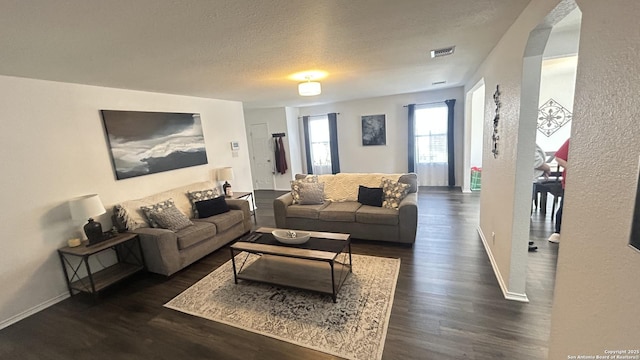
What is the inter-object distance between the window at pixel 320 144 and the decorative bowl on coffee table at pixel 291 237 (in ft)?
16.3

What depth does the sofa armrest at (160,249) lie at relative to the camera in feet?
9.96

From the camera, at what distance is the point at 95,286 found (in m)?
2.80

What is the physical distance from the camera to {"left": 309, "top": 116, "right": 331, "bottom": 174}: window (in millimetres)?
7742

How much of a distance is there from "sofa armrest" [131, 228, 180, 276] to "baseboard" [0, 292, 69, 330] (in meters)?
0.86

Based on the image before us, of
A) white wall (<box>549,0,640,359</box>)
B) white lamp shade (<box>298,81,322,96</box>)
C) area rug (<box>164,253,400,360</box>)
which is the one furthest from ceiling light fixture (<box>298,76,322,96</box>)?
white wall (<box>549,0,640,359</box>)

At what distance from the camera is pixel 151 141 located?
3809mm

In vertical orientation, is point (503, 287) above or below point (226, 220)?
below

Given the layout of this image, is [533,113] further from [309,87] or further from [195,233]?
[195,233]

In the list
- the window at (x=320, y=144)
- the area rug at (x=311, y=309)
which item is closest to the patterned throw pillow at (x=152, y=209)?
the area rug at (x=311, y=309)

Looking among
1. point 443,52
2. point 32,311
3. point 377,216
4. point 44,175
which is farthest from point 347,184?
point 32,311

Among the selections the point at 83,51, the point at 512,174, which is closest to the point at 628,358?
the point at 512,174

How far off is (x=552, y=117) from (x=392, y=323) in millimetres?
6059

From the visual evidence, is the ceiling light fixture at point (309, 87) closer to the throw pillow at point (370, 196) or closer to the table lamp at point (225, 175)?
the throw pillow at point (370, 196)

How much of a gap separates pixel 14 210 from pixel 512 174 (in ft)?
15.4
